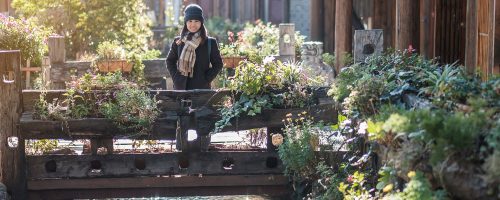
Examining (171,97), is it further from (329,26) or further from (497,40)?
(329,26)

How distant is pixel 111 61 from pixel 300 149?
6.07 m

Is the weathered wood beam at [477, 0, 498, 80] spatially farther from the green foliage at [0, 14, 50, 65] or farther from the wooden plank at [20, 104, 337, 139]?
the green foliage at [0, 14, 50, 65]

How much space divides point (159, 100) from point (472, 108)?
13.0 ft

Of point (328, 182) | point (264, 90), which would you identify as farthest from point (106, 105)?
point (328, 182)

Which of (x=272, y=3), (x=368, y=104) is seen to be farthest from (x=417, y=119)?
(x=272, y=3)

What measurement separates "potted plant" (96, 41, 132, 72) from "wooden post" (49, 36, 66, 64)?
544mm

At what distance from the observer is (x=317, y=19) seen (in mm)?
20594

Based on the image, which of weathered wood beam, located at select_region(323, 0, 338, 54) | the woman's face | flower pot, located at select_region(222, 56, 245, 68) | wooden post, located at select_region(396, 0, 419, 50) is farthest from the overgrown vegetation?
weathered wood beam, located at select_region(323, 0, 338, 54)

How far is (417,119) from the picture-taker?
20.2ft

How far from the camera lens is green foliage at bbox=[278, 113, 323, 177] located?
898cm

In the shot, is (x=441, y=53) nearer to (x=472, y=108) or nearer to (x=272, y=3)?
(x=472, y=108)

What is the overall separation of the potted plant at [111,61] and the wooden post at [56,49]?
544 mm

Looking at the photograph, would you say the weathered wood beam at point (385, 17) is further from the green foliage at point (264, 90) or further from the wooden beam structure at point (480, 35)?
the green foliage at point (264, 90)

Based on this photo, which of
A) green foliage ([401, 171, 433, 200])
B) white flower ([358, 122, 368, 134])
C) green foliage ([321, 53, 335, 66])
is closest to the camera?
green foliage ([401, 171, 433, 200])
